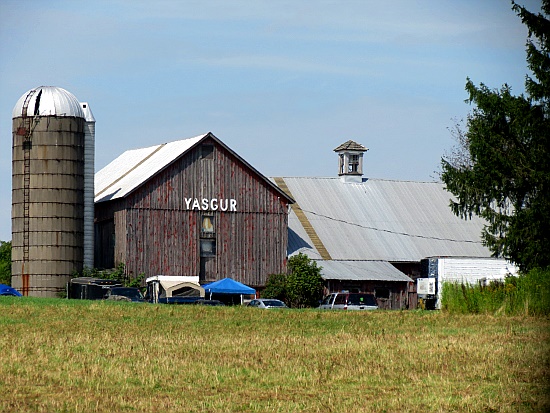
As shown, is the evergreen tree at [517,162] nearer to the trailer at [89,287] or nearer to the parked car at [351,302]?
the parked car at [351,302]

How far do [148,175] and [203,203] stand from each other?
3.33 metres

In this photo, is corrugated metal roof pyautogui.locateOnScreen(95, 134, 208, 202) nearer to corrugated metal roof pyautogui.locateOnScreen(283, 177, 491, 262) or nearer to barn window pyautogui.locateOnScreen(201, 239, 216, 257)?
barn window pyautogui.locateOnScreen(201, 239, 216, 257)

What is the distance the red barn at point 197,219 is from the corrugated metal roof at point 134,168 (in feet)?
0.47

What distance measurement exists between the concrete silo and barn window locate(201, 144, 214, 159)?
663 centimetres

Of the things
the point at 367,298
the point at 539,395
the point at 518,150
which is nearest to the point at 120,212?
the point at 367,298

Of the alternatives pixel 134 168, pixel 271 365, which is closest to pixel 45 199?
pixel 134 168

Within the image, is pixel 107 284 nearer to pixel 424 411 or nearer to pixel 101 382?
pixel 101 382

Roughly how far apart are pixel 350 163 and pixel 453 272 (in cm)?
1783

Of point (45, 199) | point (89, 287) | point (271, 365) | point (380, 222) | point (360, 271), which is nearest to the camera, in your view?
point (271, 365)

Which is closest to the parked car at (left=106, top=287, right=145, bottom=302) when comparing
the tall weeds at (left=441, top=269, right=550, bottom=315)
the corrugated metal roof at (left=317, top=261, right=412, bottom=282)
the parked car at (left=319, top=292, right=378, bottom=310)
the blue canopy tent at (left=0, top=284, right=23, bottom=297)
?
the blue canopy tent at (left=0, top=284, right=23, bottom=297)

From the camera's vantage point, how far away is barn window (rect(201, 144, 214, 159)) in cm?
6078

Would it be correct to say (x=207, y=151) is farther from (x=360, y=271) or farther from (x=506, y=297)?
(x=506, y=297)

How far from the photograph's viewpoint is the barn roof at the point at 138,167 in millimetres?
60031

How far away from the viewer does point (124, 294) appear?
51531 millimetres
